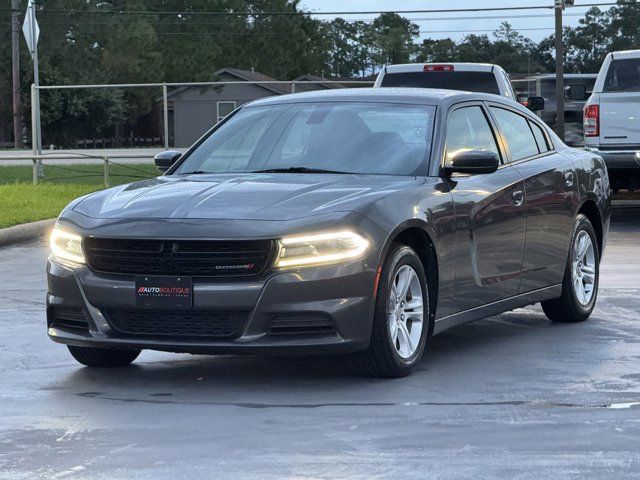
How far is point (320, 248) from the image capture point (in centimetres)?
724

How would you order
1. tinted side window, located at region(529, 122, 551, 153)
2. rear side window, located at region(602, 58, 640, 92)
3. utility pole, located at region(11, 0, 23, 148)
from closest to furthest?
tinted side window, located at region(529, 122, 551, 153) < rear side window, located at region(602, 58, 640, 92) < utility pole, located at region(11, 0, 23, 148)

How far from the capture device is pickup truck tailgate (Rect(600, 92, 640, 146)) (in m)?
18.9

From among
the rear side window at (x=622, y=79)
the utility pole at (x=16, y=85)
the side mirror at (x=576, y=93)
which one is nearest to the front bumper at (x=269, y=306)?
the rear side window at (x=622, y=79)

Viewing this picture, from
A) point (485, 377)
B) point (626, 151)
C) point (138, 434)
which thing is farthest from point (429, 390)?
point (626, 151)

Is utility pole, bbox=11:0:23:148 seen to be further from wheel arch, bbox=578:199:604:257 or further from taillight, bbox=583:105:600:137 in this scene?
wheel arch, bbox=578:199:604:257

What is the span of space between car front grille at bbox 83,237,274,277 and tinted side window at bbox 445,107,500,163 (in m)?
1.76

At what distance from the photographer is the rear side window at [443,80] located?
763 inches

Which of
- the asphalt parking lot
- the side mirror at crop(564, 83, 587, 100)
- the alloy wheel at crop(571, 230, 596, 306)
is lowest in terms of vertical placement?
the asphalt parking lot

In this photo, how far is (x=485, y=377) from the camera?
25.7 ft

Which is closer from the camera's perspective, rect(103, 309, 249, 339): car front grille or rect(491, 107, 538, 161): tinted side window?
rect(103, 309, 249, 339): car front grille

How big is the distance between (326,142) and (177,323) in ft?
5.62

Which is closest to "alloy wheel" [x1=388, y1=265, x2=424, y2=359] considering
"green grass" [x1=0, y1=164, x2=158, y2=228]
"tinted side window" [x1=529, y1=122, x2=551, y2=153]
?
"tinted side window" [x1=529, y1=122, x2=551, y2=153]

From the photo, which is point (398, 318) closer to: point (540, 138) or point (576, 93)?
point (540, 138)

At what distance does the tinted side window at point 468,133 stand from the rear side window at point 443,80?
33.3 ft
